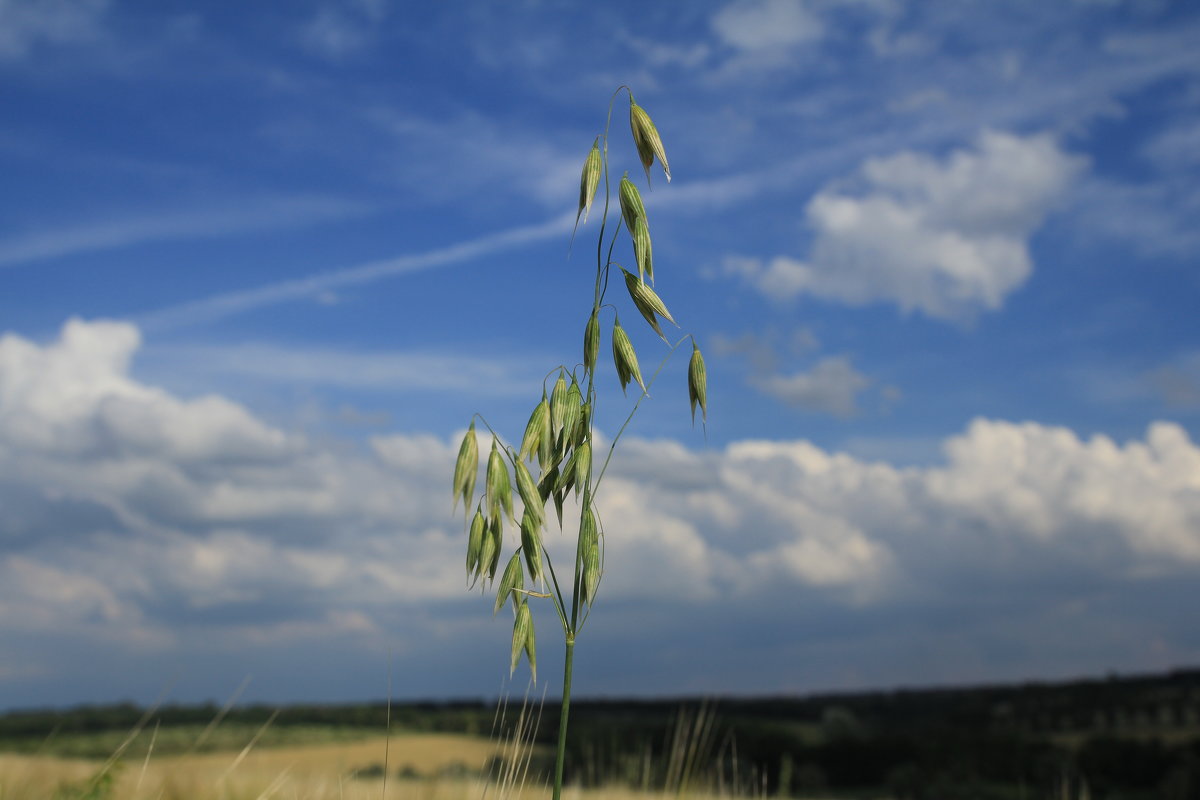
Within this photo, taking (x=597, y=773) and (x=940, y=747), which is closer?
(x=597, y=773)

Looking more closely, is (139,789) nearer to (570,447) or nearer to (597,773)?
(570,447)

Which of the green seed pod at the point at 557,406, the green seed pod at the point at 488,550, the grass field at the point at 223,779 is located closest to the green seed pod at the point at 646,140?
the green seed pod at the point at 557,406

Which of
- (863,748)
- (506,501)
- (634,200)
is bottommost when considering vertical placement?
(863,748)

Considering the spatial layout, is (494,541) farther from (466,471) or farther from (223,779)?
(223,779)

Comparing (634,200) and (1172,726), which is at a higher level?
(634,200)

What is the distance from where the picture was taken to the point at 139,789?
4875 mm

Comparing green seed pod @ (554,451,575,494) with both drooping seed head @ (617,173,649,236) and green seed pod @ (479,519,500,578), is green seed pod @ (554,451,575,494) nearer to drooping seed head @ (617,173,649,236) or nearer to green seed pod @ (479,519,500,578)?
green seed pod @ (479,519,500,578)

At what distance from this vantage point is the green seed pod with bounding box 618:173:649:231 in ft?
10.2

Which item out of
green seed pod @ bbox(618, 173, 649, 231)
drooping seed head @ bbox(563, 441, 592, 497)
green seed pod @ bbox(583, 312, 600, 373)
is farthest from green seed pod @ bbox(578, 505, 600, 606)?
green seed pod @ bbox(618, 173, 649, 231)

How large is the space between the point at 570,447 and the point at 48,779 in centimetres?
434

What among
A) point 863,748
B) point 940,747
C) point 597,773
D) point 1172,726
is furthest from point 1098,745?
point 597,773

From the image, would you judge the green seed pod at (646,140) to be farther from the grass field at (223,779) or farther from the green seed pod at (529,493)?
the grass field at (223,779)

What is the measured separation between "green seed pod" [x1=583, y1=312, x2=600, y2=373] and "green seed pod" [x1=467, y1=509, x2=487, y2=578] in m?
0.61

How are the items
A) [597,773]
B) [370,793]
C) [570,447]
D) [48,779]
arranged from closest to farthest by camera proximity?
1. [570,447]
2. [370,793]
3. [48,779]
4. [597,773]
